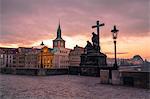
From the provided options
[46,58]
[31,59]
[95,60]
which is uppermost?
[46,58]

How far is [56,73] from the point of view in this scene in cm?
4338

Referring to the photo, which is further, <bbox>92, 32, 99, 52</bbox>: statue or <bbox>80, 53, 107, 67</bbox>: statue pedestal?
<bbox>92, 32, 99, 52</bbox>: statue

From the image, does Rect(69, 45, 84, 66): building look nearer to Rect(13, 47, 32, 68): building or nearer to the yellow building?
the yellow building

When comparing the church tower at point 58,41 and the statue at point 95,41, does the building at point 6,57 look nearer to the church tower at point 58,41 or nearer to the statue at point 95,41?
the church tower at point 58,41

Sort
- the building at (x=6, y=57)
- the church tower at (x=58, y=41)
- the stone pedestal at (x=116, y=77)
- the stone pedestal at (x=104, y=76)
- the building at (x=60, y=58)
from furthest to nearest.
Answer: the church tower at (x=58, y=41) → the building at (x=6, y=57) → the building at (x=60, y=58) → the stone pedestal at (x=104, y=76) → the stone pedestal at (x=116, y=77)

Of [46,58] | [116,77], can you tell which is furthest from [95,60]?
[46,58]

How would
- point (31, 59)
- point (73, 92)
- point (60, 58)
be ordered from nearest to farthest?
point (73, 92)
point (31, 59)
point (60, 58)

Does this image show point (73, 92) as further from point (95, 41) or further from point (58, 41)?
point (58, 41)

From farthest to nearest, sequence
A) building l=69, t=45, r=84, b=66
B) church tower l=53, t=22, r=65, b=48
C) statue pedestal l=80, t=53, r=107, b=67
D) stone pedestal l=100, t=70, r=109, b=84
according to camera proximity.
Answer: church tower l=53, t=22, r=65, b=48 → building l=69, t=45, r=84, b=66 → statue pedestal l=80, t=53, r=107, b=67 → stone pedestal l=100, t=70, r=109, b=84

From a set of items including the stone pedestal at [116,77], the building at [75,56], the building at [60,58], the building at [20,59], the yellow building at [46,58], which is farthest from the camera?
the building at [20,59]

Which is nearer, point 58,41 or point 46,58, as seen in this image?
point 46,58

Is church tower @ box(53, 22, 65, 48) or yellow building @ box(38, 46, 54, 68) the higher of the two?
church tower @ box(53, 22, 65, 48)

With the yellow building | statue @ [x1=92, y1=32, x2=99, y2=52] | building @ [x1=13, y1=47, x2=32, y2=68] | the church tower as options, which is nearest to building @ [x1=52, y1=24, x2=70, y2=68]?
the yellow building

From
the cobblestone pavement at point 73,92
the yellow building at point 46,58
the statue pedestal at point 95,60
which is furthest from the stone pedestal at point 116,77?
the yellow building at point 46,58
